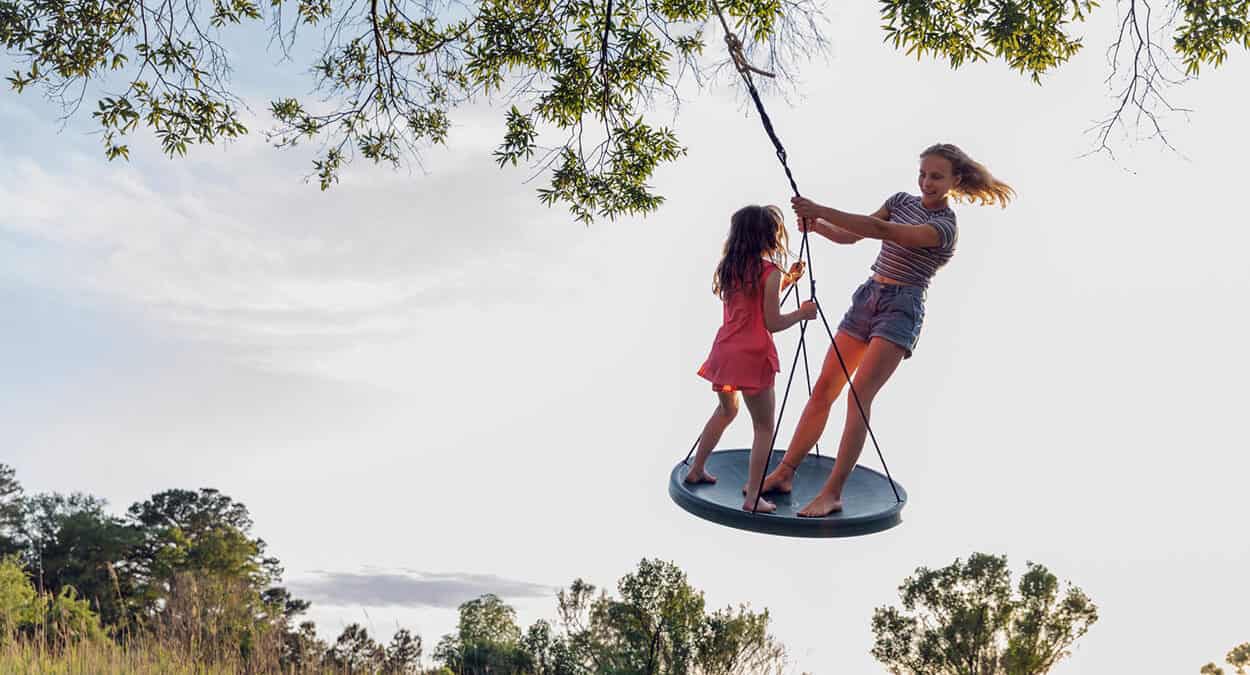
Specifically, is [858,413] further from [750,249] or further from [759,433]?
[750,249]

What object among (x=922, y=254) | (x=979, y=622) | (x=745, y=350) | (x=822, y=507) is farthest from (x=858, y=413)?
(x=979, y=622)

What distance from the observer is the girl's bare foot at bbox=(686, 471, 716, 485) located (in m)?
4.97

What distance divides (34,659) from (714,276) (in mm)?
7010

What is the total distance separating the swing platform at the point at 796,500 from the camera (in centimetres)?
411

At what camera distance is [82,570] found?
25.6 metres

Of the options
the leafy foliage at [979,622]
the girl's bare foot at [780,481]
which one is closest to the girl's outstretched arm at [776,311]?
the girl's bare foot at [780,481]

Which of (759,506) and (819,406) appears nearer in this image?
(759,506)

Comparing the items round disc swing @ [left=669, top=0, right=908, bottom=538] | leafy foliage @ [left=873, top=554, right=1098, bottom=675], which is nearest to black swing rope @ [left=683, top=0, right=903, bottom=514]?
round disc swing @ [left=669, top=0, right=908, bottom=538]

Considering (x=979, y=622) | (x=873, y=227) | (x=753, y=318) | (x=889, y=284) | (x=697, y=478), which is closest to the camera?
(x=873, y=227)

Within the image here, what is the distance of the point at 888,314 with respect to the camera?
14.4 feet

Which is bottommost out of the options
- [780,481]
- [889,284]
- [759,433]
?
[780,481]

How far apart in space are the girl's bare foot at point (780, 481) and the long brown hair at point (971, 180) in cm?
159

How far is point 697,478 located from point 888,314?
1.33 m

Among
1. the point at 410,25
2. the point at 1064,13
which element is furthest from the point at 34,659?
the point at 1064,13
